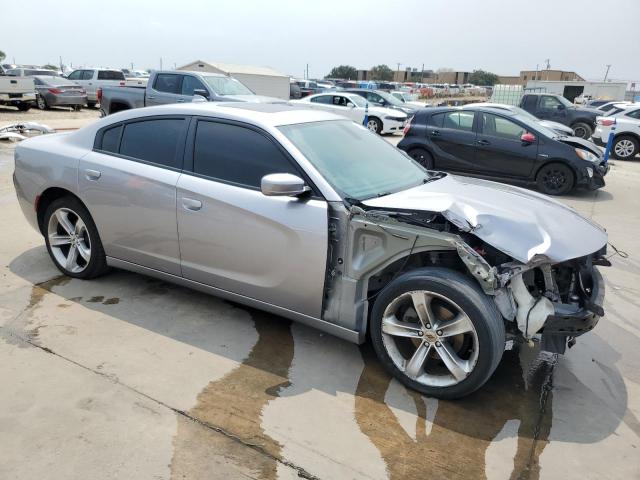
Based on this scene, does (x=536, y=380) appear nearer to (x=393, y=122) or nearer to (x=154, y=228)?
(x=154, y=228)

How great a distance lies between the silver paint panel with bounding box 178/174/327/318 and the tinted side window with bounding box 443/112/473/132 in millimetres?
7429

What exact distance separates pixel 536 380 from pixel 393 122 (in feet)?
50.0

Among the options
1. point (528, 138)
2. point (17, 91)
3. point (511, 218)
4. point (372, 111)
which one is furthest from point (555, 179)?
point (17, 91)

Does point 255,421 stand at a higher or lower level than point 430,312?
lower

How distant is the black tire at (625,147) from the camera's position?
14.9 m

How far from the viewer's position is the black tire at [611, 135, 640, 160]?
48.8 feet

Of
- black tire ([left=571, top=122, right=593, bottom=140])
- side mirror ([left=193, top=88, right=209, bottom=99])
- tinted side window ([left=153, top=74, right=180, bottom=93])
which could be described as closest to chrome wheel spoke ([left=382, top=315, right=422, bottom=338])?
side mirror ([left=193, top=88, right=209, bottom=99])

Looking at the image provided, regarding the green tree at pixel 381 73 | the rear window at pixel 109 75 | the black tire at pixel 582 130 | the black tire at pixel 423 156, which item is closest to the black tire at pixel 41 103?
the rear window at pixel 109 75

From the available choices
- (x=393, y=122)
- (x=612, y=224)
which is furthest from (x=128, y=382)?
(x=393, y=122)

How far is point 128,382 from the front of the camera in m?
3.16

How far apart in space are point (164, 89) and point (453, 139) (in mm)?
7132

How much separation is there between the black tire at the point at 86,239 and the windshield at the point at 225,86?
320 inches

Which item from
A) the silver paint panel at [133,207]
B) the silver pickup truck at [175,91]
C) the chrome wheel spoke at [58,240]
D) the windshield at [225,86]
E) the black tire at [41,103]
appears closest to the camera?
the silver paint panel at [133,207]

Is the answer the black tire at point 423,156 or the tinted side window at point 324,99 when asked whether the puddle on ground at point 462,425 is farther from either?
the tinted side window at point 324,99
